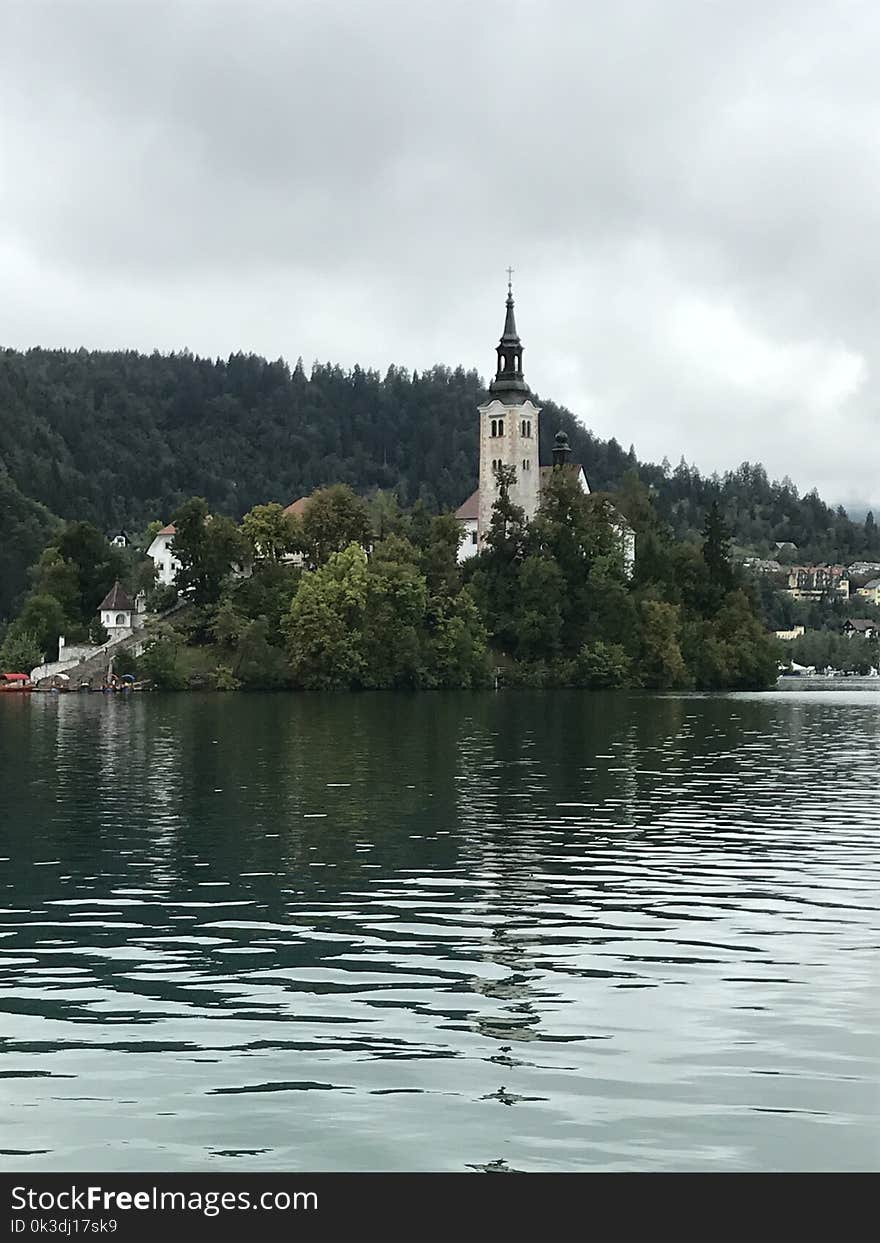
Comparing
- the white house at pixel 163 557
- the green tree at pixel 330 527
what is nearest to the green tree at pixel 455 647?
the green tree at pixel 330 527

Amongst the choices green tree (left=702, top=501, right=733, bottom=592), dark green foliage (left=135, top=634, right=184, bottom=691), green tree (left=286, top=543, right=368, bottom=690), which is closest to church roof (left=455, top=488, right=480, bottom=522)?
green tree (left=702, top=501, right=733, bottom=592)

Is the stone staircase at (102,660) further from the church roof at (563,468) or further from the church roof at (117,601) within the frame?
the church roof at (563,468)

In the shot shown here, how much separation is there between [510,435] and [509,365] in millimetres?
9681

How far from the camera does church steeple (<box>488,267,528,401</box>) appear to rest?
181125mm

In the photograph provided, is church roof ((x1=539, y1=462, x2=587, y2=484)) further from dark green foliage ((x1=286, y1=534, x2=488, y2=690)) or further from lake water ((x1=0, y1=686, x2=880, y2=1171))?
lake water ((x1=0, y1=686, x2=880, y2=1171))

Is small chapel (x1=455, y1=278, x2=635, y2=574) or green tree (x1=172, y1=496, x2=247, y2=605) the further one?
small chapel (x1=455, y1=278, x2=635, y2=574)

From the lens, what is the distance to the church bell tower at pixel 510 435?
182 m

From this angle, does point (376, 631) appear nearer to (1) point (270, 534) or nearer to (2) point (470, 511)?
(1) point (270, 534)

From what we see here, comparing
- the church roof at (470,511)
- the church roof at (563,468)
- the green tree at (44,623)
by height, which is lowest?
the green tree at (44,623)

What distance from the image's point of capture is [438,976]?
2056 centimetres

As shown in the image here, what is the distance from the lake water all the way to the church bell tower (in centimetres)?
13685

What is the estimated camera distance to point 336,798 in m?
43.2

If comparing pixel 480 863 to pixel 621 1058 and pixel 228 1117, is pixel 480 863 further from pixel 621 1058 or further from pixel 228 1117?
pixel 228 1117
